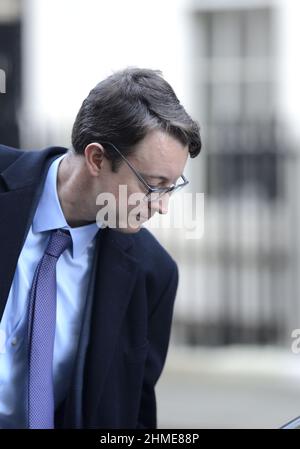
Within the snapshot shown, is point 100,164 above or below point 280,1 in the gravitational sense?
below

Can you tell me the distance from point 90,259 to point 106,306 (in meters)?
0.15

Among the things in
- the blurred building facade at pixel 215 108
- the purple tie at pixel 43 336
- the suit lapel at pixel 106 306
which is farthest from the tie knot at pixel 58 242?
the blurred building facade at pixel 215 108

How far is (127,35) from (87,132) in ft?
17.1

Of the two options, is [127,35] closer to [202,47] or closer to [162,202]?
[202,47]

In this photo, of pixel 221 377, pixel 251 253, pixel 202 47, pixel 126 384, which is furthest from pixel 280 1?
pixel 126 384

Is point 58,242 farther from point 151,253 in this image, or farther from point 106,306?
point 151,253

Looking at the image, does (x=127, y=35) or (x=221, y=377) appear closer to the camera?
(x=221, y=377)

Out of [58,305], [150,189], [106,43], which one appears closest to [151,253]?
[58,305]

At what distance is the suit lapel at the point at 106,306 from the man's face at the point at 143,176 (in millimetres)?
259

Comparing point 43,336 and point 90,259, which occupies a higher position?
point 90,259

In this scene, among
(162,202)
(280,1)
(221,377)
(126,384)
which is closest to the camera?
(162,202)

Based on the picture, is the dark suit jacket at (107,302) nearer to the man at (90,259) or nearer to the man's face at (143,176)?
the man at (90,259)

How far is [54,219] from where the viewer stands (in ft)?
9.43

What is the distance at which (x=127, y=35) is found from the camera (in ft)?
Result: 25.7
